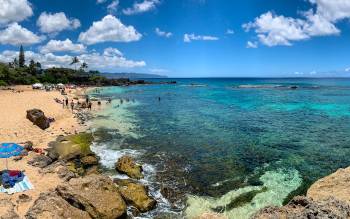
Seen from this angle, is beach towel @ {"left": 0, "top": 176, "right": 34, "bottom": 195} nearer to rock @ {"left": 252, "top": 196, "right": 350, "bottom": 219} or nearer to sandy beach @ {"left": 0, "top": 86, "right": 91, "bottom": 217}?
sandy beach @ {"left": 0, "top": 86, "right": 91, "bottom": 217}

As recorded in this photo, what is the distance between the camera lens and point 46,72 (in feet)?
477

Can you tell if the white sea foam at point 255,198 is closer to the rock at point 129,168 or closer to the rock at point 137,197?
the rock at point 137,197

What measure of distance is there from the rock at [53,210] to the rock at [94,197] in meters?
0.42

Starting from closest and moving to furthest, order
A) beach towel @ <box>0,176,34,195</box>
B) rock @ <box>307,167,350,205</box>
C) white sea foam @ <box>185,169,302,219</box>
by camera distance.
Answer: rock @ <box>307,167,350,205</box>
white sea foam @ <box>185,169,302,219</box>
beach towel @ <box>0,176,34,195</box>

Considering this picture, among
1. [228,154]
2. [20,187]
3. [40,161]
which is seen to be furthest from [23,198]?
[228,154]

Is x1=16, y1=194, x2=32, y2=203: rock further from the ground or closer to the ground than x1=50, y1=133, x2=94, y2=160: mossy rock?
closer to the ground

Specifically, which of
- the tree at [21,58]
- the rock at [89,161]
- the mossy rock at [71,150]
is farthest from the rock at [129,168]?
the tree at [21,58]

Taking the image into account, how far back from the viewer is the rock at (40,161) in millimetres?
24136

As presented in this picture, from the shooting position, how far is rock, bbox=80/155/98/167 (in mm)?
25891

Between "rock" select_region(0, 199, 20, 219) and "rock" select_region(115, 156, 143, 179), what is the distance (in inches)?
336

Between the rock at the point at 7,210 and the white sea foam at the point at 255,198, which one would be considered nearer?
the rock at the point at 7,210

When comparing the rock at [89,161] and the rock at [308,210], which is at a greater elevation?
the rock at [308,210]

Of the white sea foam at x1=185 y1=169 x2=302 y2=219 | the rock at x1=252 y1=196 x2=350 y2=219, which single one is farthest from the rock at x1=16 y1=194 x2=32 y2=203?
the rock at x1=252 y1=196 x2=350 y2=219

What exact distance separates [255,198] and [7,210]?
14.1 metres
